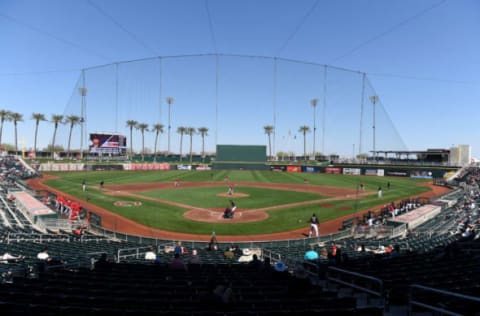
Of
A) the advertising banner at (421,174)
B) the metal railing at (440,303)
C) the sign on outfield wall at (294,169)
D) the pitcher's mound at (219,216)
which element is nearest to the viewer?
the metal railing at (440,303)

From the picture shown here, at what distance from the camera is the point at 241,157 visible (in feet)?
270

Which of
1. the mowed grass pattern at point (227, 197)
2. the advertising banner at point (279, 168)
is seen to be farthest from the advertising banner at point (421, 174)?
the mowed grass pattern at point (227, 197)

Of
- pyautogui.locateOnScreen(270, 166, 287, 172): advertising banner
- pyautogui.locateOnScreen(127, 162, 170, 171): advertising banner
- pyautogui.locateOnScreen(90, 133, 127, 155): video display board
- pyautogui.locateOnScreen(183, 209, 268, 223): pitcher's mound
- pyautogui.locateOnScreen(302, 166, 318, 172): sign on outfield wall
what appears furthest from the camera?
pyautogui.locateOnScreen(270, 166, 287, 172): advertising banner

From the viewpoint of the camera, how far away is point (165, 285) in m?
6.12

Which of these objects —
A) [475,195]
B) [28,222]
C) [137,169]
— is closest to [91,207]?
[28,222]

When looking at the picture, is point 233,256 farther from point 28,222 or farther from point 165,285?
point 28,222

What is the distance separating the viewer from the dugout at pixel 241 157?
79875 mm

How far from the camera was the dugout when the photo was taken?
262 feet

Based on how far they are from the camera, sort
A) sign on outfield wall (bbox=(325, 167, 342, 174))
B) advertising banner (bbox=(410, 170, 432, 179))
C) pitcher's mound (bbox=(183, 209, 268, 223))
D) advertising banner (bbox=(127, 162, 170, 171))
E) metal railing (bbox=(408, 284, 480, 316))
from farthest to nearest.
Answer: advertising banner (bbox=(127, 162, 170, 171)), sign on outfield wall (bbox=(325, 167, 342, 174)), advertising banner (bbox=(410, 170, 432, 179)), pitcher's mound (bbox=(183, 209, 268, 223)), metal railing (bbox=(408, 284, 480, 316))

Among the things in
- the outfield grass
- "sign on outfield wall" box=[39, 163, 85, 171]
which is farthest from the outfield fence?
"sign on outfield wall" box=[39, 163, 85, 171]

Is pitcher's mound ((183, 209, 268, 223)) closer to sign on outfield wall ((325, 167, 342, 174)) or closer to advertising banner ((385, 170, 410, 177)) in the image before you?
sign on outfield wall ((325, 167, 342, 174))

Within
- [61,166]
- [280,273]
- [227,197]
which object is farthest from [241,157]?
[280,273]

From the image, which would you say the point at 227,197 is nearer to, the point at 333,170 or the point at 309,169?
the point at 333,170

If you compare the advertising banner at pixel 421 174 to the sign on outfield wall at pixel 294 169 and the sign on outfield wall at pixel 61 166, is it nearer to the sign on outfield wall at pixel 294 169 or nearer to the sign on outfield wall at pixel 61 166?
the sign on outfield wall at pixel 294 169
